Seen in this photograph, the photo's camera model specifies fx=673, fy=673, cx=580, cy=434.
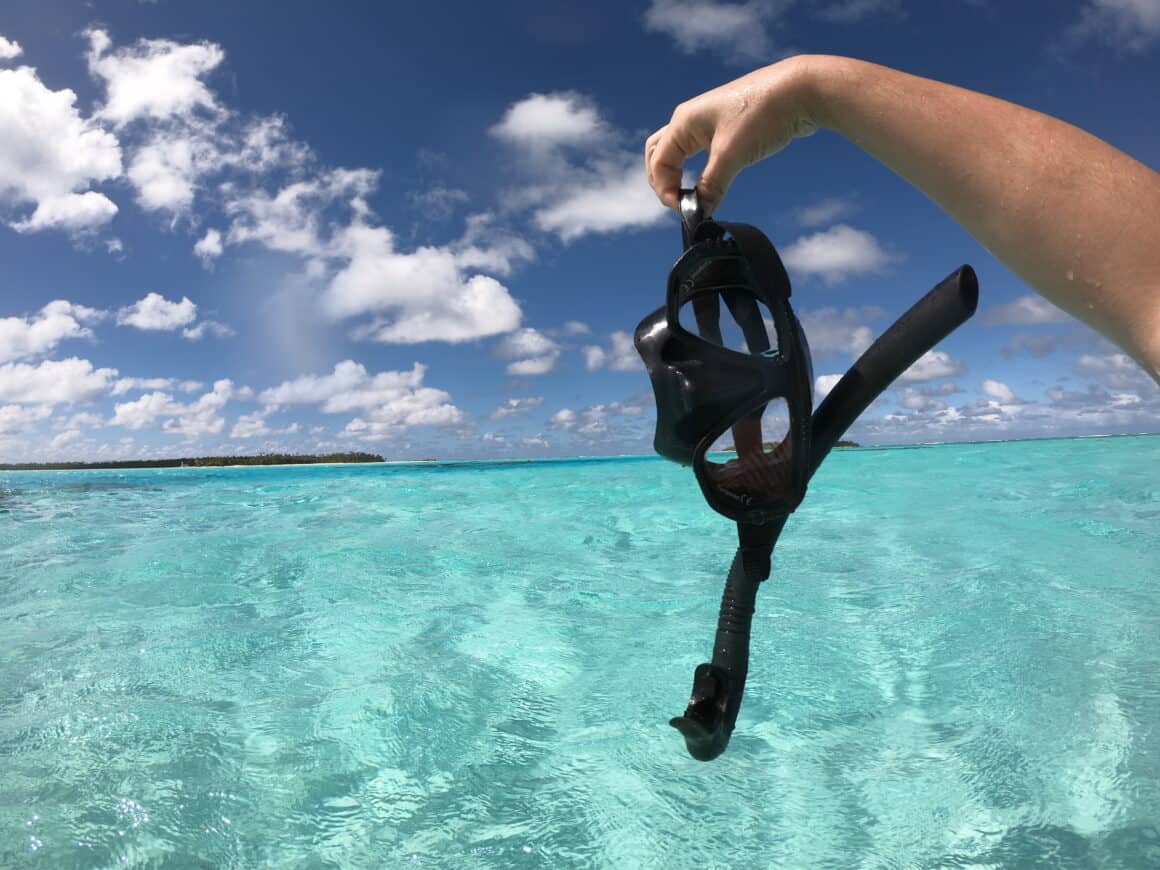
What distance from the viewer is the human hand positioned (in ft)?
2.86

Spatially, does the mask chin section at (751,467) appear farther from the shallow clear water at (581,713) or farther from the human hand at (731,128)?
the shallow clear water at (581,713)

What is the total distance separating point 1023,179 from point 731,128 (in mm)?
465

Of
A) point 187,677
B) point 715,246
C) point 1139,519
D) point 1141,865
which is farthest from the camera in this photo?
point 1139,519

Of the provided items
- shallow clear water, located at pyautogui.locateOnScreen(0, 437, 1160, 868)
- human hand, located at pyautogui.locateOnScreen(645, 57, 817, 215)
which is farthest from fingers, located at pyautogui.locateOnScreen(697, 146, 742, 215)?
shallow clear water, located at pyautogui.locateOnScreen(0, 437, 1160, 868)

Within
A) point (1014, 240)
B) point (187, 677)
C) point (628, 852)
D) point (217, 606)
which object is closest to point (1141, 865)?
point (628, 852)

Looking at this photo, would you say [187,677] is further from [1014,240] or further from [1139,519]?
[1139,519]

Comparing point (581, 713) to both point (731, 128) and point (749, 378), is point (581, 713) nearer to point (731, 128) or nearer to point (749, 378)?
point (749, 378)

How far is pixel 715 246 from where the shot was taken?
977 millimetres

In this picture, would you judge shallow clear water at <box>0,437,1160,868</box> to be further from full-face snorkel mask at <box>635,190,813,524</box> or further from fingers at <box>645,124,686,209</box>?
fingers at <box>645,124,686,209</box>

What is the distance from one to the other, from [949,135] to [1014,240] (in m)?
0.12

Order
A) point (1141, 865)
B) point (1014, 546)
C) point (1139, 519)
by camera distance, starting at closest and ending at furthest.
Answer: point (1141, 865) < point (1014, 546) < point (1139, 519)

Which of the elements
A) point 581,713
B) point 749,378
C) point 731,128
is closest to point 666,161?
point 731,128

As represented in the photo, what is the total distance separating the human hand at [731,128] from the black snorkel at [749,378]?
95 mm

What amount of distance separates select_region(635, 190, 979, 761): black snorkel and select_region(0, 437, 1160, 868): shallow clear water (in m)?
1.21
